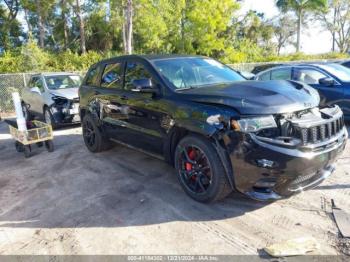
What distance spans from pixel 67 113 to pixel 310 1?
102ft

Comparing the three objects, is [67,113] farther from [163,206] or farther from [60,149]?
[163,206]

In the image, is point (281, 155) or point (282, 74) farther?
point (282, 74)

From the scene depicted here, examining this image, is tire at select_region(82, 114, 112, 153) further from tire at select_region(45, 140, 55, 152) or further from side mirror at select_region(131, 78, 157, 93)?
side mirror at select_region(131, 78, 157, 93)

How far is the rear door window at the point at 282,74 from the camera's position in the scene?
7.46 meters

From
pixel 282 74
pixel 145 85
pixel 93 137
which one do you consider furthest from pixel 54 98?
pixel 282 74

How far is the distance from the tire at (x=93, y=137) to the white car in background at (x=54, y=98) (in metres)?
2.50

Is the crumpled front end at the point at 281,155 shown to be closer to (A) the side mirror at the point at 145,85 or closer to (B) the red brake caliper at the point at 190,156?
(B) the red brake caliper at the point at 190,156

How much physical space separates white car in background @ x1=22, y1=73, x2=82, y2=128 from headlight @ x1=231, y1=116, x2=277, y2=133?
20.7 feet

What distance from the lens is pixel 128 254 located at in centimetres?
277

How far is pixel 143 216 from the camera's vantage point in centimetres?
342

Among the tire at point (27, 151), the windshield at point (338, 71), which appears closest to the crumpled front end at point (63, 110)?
the tire at point (27, 151)

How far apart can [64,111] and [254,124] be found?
654 cm

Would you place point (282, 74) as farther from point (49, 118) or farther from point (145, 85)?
point (49, 118)

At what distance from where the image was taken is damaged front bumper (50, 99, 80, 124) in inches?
324
